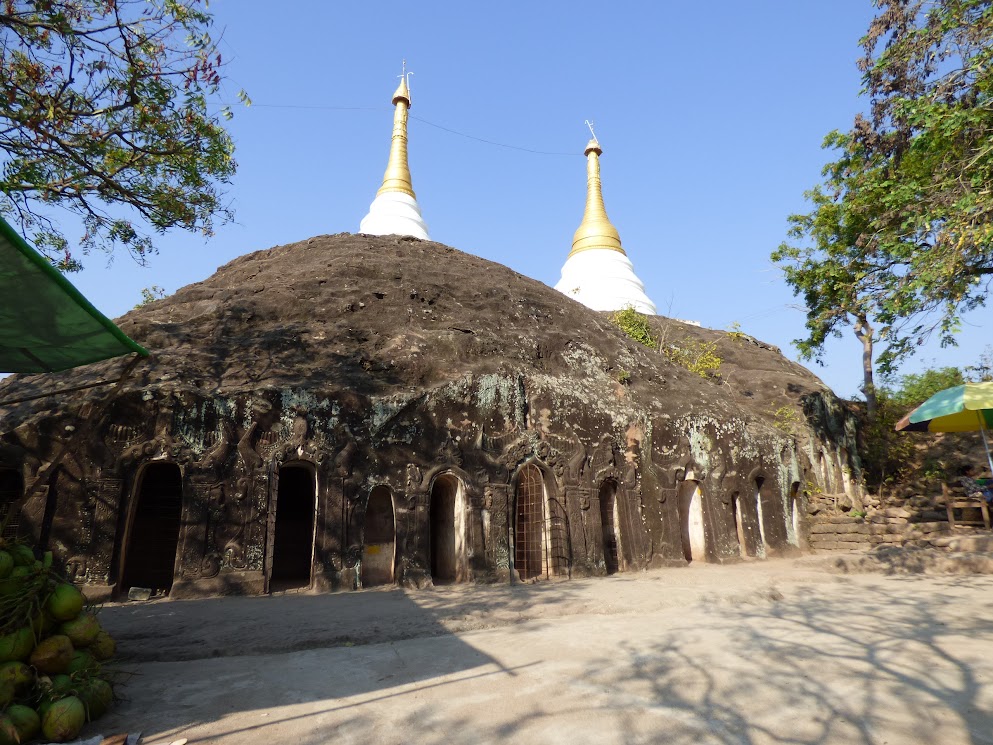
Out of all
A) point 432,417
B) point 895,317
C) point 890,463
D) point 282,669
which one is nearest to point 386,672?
point 282,669

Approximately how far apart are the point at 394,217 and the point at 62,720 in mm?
20945

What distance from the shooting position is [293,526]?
42.7 ft

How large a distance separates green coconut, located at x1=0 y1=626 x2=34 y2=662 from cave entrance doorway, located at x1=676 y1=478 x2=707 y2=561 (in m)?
12.8

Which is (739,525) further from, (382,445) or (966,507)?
(382,445)

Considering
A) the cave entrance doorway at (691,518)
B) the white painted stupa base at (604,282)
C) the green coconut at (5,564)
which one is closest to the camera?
the green coconut at (5,564)

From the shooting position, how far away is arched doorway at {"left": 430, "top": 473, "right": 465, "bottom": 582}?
432 inches

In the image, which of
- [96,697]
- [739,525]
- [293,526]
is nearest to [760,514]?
[739,525]

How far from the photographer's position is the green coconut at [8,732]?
10.6ft

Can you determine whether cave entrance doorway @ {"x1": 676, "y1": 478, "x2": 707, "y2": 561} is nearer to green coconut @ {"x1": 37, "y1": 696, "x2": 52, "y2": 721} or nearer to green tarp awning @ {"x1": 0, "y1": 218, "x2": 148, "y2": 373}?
green tarp awning @ {"x1": 0, "y1": 218, "x2": 148, "y2": 373}

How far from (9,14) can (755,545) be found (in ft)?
56.9

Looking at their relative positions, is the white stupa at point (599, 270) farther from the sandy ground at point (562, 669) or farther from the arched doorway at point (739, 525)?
the sandy ground at point (562, 669)

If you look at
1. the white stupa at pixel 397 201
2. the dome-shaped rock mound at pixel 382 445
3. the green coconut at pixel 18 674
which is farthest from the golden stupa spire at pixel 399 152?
the green coconut at pixel 18 674

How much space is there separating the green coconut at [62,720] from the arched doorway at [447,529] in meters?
7.51

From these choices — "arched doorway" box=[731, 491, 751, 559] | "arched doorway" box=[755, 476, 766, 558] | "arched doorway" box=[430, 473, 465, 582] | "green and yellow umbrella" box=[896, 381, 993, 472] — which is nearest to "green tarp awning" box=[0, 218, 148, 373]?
"arched doorway" box=[430, 473, 465, 582]
